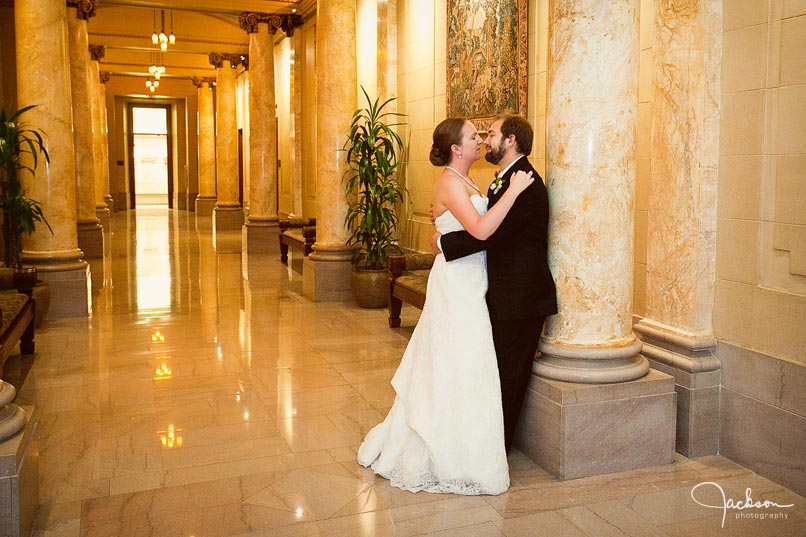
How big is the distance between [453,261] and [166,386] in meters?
2.63

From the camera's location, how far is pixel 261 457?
4223mm

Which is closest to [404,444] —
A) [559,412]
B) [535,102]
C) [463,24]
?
[559,412]

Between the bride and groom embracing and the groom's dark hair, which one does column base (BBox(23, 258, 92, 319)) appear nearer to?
the bride and groom embracing

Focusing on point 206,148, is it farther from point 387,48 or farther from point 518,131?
point 518,131

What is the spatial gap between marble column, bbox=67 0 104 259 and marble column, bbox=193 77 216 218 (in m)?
9.69

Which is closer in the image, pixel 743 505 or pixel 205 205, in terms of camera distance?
pixel 743 505

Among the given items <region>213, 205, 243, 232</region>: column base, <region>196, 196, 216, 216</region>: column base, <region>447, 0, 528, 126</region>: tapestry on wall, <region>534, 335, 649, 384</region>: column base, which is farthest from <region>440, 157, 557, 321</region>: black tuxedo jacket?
<region>196, 196, 216, 216</region>: column base

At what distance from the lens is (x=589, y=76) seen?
12.7 ft

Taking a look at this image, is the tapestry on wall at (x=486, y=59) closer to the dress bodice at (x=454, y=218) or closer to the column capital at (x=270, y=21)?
the dress bodice at (x=454, y=218)

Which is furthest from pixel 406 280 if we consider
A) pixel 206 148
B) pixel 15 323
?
pixel 206 148

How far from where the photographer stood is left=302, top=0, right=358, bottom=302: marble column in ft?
29.4

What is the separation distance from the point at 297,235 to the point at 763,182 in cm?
873

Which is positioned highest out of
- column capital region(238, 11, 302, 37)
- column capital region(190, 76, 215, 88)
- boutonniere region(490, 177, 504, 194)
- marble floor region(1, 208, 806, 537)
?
column capital region(190, 76, 215, 88)

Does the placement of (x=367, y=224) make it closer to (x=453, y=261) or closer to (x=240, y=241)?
(x=453, y=261)
